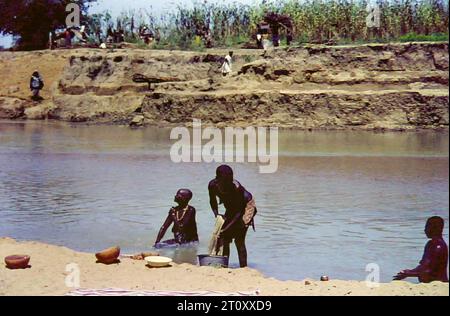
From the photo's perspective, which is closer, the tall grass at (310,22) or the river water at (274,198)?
the river water at (274,198)

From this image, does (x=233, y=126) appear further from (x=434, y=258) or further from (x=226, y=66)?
(x=434, y=258)

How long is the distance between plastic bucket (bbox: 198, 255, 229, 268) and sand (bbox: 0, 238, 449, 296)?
0.25 m

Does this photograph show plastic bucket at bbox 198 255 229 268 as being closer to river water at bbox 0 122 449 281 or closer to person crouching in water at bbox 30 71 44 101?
river water at bbox 0 122 449 281

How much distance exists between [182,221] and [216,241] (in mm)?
672

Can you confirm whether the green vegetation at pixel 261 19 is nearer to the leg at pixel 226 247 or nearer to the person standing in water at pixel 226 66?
the person standing in water at pixel 226 66

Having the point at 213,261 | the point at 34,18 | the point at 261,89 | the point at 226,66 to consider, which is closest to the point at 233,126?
the point at 261,89

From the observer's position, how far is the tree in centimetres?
3023

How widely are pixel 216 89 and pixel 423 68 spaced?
640 cm

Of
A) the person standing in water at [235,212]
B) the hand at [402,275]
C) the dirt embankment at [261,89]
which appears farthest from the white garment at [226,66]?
the hand at [402,275]

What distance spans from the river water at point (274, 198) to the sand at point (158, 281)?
33.3 inches

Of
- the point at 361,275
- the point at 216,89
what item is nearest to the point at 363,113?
the point at 216,89

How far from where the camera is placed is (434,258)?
528 centimetres

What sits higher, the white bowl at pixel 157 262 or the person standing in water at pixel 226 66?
the person standing in water at pixel 226 66

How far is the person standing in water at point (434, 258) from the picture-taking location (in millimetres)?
5254
